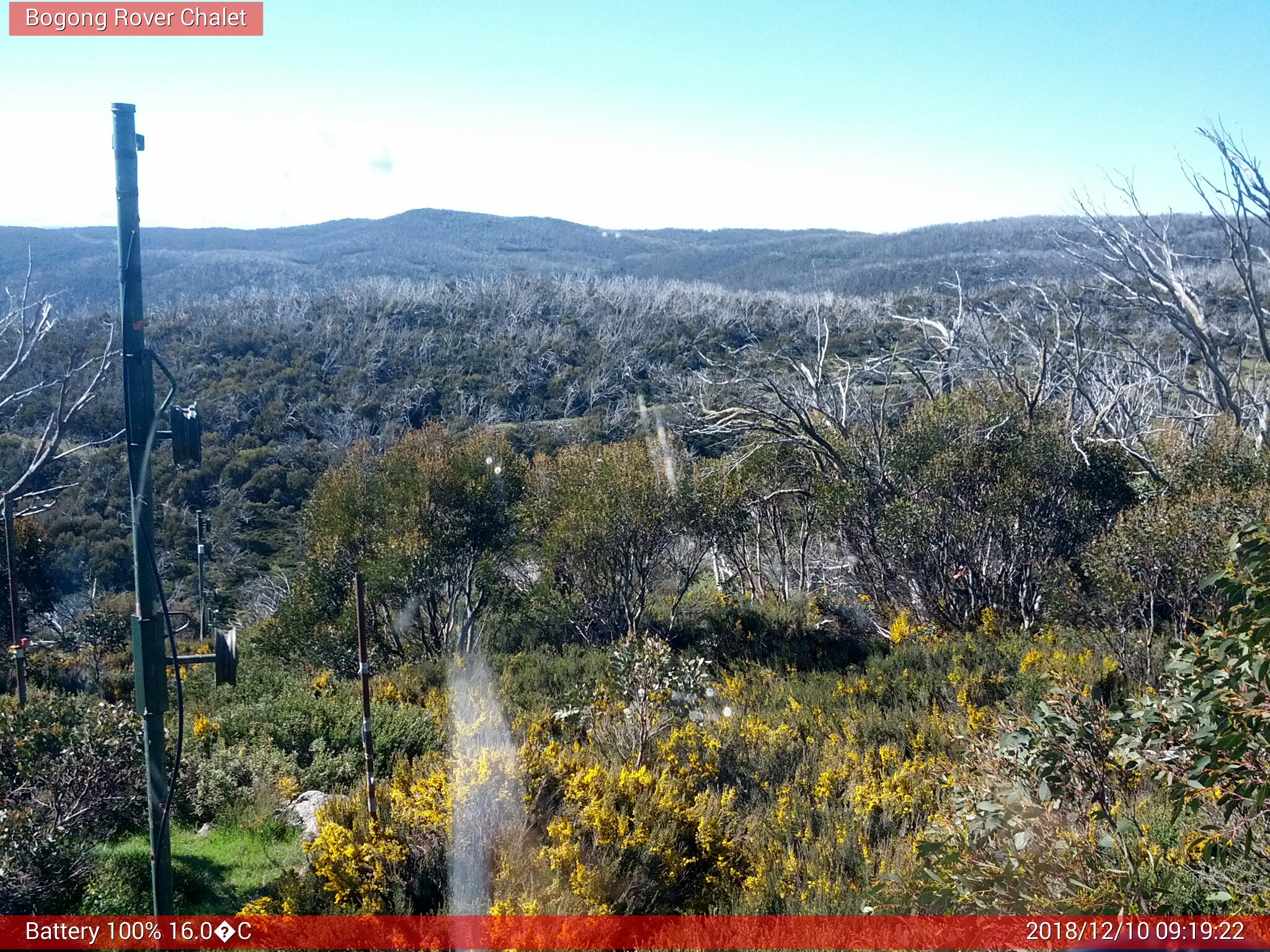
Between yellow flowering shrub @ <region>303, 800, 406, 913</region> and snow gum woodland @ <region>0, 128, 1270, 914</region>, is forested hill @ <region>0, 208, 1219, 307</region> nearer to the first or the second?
snow gum woodland @ <region>0, 128, 1270, 914</region>

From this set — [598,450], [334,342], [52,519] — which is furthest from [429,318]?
[598,450]

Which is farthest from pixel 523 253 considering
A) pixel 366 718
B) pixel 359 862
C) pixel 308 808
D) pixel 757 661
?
pixel 359 862

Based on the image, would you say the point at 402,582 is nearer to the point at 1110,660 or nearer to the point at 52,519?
the point at 1110,660

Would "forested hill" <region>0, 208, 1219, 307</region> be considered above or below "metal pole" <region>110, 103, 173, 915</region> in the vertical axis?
above
